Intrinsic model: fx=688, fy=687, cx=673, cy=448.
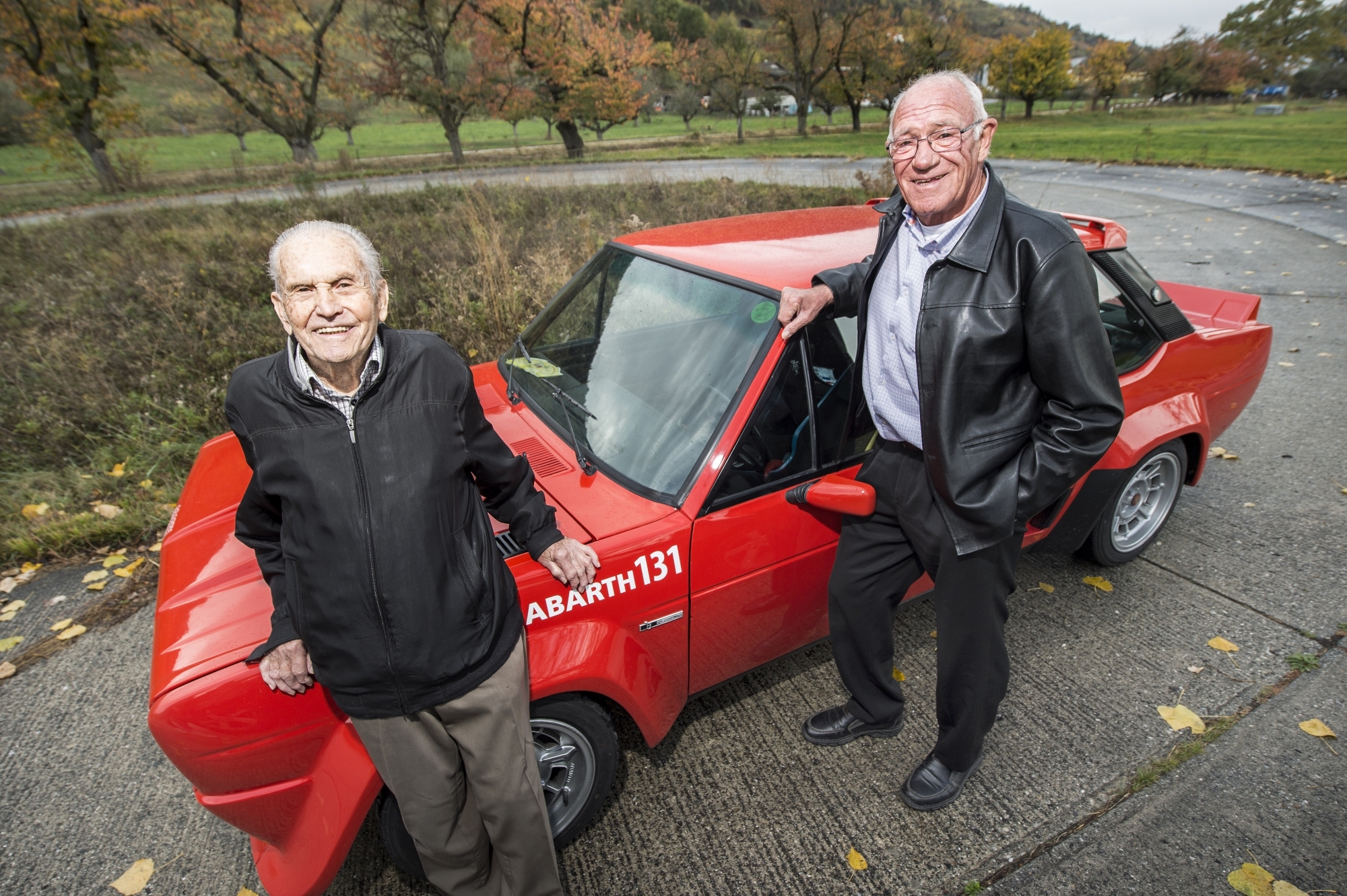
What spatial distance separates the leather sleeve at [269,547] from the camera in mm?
1544

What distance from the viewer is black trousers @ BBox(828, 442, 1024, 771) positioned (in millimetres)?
1972

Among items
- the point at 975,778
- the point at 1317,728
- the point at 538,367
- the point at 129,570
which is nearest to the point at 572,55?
the point at 129,570

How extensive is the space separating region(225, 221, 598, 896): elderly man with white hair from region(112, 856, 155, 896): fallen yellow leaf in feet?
3.96

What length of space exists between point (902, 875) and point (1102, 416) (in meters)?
1.47

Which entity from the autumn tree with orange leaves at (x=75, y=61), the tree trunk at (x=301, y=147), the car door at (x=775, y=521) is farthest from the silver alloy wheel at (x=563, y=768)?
the tree trunk at (x=301, y=147)

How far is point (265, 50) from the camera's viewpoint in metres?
26.4

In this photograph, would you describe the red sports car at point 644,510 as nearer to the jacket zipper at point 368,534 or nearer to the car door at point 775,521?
the car door at point 775,521

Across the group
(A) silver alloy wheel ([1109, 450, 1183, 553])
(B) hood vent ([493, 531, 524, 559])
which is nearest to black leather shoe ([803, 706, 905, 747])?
(B) hood vent ([493, 531, 524, 559])

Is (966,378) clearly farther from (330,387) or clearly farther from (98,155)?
(98,155)

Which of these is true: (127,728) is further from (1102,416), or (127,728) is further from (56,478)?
(1102,416)

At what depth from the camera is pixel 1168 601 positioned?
3.13 meters

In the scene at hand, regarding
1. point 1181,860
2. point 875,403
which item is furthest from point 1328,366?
point 875,403

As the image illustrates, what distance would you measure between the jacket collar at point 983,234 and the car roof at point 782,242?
72 centimetres

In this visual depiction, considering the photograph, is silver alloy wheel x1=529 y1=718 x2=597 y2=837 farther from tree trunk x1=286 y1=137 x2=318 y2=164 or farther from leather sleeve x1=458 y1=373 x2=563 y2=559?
tree trunk x1=286 y1=137 x2=318 y2=164
